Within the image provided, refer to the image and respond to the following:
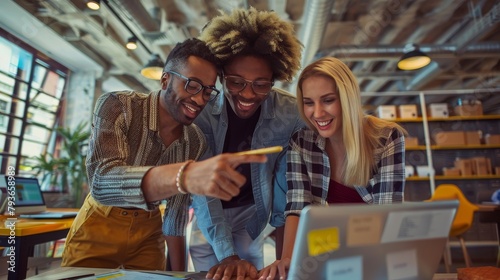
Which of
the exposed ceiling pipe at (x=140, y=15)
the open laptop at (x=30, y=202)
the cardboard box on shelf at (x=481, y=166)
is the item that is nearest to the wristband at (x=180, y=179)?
the open laptop at (x=30, y=202)

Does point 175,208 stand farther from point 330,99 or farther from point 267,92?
point 330,99

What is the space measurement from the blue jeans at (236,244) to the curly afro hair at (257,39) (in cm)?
68

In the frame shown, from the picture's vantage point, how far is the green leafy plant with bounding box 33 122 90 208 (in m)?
4.97

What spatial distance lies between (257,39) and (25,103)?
4.51 m

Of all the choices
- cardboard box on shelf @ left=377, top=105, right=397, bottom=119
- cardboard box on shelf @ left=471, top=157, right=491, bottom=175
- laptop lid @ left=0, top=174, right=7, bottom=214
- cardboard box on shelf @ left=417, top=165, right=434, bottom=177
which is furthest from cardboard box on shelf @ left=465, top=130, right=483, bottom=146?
laptop lid @ left=0, top=174, right=7, bottom=214

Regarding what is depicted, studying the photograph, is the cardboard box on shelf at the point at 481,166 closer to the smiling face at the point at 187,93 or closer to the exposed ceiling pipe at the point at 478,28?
the exposed ceiling pipe at the point at 478,28

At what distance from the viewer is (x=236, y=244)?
170 cm

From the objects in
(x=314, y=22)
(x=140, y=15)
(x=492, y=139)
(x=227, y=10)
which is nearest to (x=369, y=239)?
(x=314, y=22)

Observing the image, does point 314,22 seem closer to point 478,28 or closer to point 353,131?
point 478,28

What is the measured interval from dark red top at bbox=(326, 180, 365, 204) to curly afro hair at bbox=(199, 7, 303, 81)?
1.95 ft

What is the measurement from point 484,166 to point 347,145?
173 inches

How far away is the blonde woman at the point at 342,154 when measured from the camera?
127cm

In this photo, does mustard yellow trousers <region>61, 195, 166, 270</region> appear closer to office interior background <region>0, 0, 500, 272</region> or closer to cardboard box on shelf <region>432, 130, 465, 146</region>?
office interior background <region>0, 0, 500, 272</region>

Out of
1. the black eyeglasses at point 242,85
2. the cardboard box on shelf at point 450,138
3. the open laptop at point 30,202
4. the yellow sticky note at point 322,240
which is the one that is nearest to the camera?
the yellow sticky note at point 322,240
